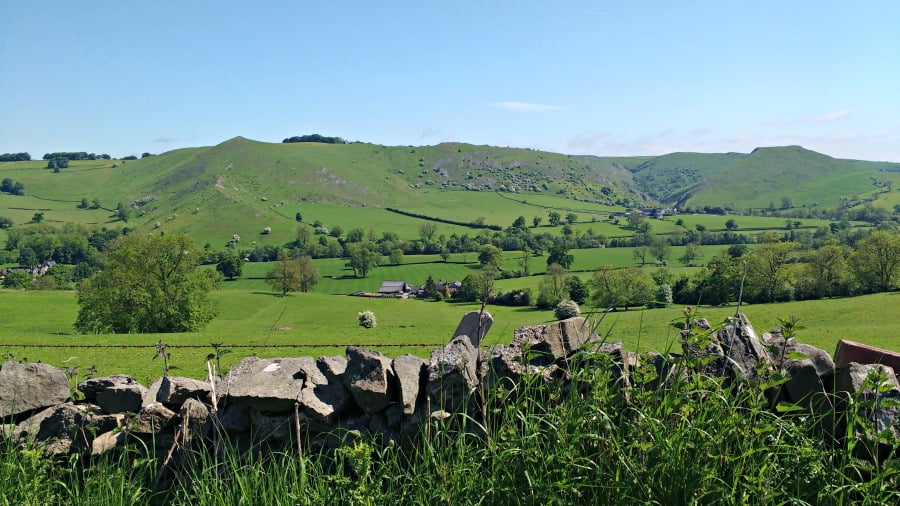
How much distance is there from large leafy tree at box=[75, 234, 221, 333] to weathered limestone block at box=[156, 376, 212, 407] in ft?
146

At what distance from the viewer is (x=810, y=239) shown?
152625mm

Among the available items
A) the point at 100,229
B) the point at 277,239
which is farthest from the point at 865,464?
the point at 100,229

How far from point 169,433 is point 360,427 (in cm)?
278

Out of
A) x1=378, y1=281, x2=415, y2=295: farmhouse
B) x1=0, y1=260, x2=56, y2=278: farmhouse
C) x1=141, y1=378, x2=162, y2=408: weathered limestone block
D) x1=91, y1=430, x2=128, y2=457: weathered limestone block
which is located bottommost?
x1=378, y1=281, x2=415, y2=295: farmhouse

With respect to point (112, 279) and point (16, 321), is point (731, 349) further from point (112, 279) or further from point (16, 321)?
point (16, 321)

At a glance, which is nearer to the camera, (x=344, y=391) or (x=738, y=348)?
(x=738, y=348)

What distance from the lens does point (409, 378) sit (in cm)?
784

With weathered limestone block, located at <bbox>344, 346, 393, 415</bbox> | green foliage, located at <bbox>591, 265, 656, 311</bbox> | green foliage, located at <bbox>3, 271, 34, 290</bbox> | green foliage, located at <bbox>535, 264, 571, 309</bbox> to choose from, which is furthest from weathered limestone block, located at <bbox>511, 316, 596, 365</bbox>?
green foliage, located at <bbox>3, 271, 34, 290</bbox>

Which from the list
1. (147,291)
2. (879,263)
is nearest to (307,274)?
(147,291)

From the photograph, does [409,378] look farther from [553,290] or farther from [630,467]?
[553,290]

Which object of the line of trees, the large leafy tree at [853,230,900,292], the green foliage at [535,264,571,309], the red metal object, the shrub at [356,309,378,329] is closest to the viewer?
the red metal object

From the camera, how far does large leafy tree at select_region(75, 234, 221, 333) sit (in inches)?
1930

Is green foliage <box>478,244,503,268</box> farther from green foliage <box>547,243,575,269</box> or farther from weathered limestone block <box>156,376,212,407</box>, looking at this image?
weathered limestone block <box>156,376,212,407</box>

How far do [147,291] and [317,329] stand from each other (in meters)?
18.4
